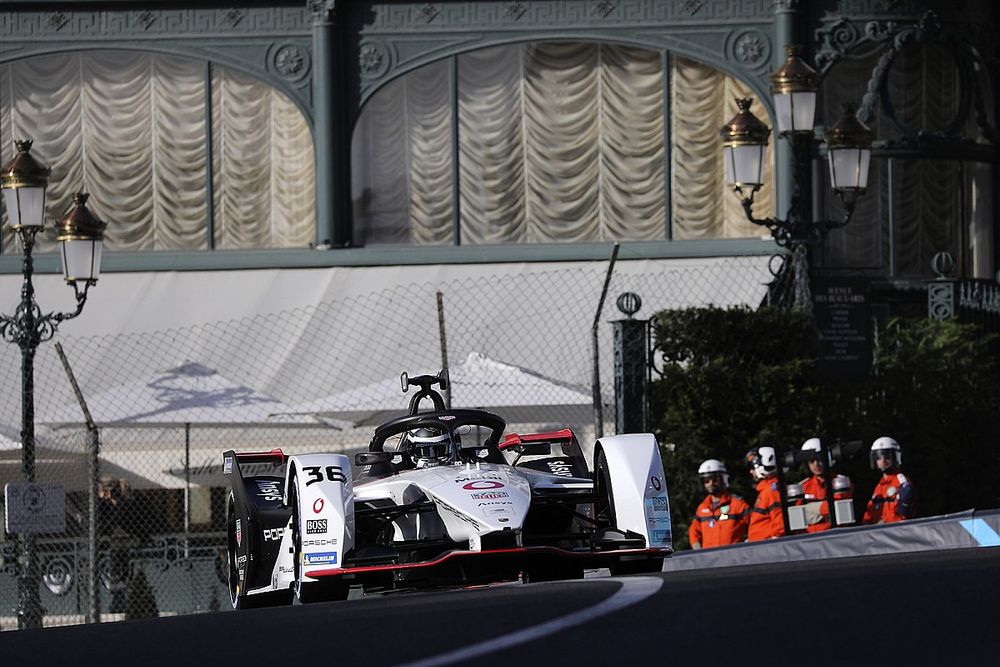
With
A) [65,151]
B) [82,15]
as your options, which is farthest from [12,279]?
[82,15]

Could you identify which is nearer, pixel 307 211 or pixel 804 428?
pixel 804 428

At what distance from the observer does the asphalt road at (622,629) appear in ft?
18.9

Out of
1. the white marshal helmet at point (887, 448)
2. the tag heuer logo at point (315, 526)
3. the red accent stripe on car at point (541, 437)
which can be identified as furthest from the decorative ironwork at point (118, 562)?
the white marshal helmet at point (887, 448)

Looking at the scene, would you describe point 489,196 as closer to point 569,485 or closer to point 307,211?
point 307,211

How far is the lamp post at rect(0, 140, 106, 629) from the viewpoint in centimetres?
1300

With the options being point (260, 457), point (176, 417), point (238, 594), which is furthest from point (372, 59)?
point (238, 594)

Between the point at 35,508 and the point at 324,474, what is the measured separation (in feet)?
13.3

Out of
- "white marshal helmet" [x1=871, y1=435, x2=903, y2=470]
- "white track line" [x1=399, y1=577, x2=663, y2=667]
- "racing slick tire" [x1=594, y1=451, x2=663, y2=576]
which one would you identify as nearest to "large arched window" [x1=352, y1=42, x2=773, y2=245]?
"white marshal helmet" [x1=871, y1=435, x2=903, y2=470]

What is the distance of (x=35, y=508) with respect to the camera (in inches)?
505

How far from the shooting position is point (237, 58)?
22219 millimetres

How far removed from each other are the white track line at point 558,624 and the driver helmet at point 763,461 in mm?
5572

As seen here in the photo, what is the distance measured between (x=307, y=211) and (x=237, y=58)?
2.07 meters

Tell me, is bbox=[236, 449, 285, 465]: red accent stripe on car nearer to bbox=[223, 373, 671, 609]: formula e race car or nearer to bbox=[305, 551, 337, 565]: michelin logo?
bbox=[223, 373, 671, 609]: formula e race car

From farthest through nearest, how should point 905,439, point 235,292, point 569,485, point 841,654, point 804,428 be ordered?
point 235,292 → point 905,439 → point 804,428 → point 569,485 → point 841,654
